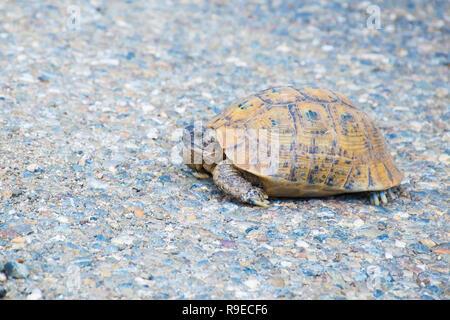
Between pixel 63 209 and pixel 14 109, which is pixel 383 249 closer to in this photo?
pixel 63 209

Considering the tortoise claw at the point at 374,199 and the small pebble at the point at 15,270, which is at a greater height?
the tortoise claw at the point at 374,199

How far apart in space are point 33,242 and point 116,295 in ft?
2.57

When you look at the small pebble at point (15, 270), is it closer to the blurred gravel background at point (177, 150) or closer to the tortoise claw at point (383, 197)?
the blurred gravel background at point (177, 150)

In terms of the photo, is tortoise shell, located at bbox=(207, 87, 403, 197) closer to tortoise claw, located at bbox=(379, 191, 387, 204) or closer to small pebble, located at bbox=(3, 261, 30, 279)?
tortoise claw, located at bbox=(379, 191, 387, 204)

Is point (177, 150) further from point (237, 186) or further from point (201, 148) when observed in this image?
point (237, 186)

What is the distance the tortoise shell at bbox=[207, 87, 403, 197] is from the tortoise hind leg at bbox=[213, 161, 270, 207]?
0.31ft

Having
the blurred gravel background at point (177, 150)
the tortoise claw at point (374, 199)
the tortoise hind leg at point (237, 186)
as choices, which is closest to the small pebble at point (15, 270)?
the blurred gravel background at point (177, 150)

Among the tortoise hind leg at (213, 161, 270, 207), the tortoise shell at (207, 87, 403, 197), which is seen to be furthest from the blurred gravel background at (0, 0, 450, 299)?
the tortoise shell at (207, 87, 403, 197)

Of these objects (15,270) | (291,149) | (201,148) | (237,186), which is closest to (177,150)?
(201,148)

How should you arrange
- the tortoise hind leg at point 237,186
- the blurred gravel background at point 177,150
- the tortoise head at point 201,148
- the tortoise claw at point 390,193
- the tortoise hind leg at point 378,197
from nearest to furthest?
the blurred gravel background at point 177,150 < the tortoise hind leg at point 237,186 < the tortoise head at point 201,148 < the tortoise hind leg at point 378,197 < the tortoise claw at point 390,193

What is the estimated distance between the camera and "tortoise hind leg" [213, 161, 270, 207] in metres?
4.09

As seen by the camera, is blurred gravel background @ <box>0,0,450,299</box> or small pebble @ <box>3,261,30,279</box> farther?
blurred gravel background @ <box>0,0,450,299</box>

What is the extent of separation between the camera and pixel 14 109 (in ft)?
17.0

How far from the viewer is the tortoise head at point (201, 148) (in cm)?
438
